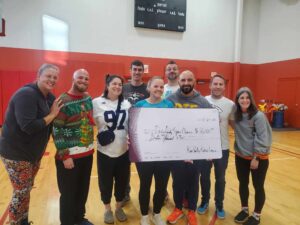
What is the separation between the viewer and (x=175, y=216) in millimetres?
2492

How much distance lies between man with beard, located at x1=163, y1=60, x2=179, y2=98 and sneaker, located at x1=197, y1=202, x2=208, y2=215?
1339 millimetres

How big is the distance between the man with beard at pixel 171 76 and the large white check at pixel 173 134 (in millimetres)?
678

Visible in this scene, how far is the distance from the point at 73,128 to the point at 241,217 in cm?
198

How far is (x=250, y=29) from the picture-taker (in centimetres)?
1025

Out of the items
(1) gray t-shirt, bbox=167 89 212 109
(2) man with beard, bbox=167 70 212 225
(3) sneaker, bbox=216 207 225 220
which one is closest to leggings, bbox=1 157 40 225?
(2) man with beard, bbox=167 70 212 225

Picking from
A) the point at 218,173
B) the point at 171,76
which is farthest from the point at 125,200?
the point at 171,76

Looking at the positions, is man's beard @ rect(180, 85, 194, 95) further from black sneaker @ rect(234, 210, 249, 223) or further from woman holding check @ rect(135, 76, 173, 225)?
black sneaker @ rect(234, 210, 249, 223)

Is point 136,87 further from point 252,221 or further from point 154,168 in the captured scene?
point 252,221

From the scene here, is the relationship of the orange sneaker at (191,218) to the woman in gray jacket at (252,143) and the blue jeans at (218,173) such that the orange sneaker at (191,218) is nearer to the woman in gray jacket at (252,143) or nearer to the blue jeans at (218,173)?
the blue jeans at (218,173)

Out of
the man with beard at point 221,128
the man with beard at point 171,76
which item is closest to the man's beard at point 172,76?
the man with beard at point 171,76

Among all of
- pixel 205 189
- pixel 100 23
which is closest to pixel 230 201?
pixel 205 189

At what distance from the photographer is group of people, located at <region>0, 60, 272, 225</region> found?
6.23 ft

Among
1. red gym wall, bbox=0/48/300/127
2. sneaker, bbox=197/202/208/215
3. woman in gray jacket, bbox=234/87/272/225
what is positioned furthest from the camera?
red gym wall, bbox=0/48/300/127

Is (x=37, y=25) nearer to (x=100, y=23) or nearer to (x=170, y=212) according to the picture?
(x=100, y=23)
